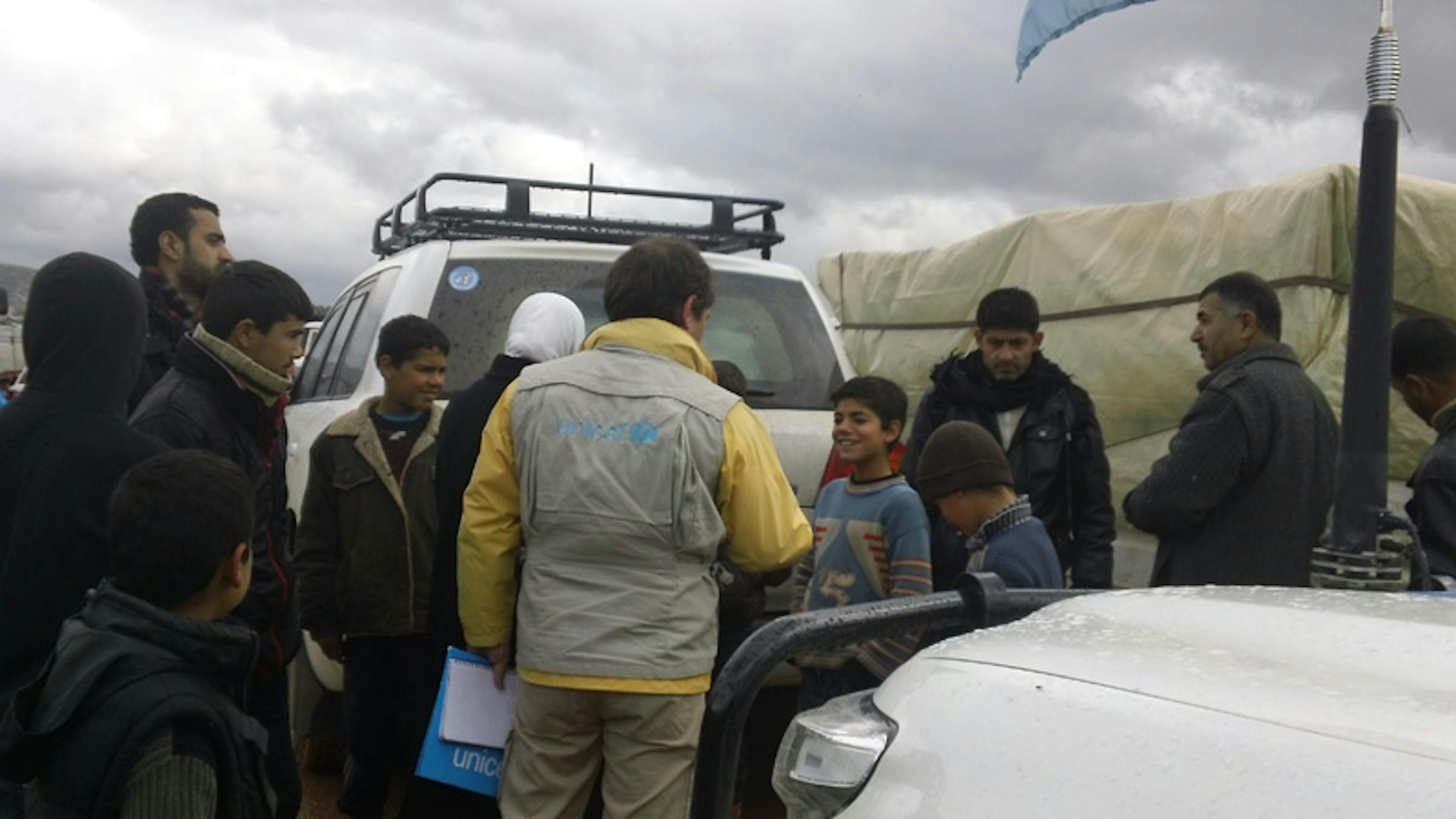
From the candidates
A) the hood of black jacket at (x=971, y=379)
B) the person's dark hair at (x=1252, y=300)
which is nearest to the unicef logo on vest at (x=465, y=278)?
the hood of black jacket at (x=971, y=379)

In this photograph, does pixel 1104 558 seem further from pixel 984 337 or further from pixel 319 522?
pixel 319 522

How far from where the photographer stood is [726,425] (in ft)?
9.98

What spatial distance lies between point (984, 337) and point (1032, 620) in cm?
265

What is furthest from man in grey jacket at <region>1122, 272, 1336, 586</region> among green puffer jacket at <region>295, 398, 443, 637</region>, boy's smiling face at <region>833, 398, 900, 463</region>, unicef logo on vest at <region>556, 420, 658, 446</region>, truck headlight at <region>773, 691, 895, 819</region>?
truck headlight at <region>773, 691, 895, 819</region>

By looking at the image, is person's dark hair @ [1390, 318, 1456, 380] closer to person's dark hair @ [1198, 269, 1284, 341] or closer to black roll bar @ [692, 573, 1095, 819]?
person's dark hair @ [1198, 269, 1284, 341]

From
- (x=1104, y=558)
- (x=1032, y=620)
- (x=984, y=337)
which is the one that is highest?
(x=984, y=337)

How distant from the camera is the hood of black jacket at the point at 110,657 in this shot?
2088 mm

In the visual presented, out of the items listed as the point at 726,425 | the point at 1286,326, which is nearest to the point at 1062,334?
the point at 1286,326

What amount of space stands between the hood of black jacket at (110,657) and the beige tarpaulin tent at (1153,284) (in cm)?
289

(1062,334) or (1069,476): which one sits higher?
(1062,334)

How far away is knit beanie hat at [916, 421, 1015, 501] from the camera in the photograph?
3.37 meters

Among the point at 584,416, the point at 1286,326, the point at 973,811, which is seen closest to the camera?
the point at 973,811

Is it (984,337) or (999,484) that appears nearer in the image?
(999,484)

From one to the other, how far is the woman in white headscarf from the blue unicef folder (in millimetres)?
331
